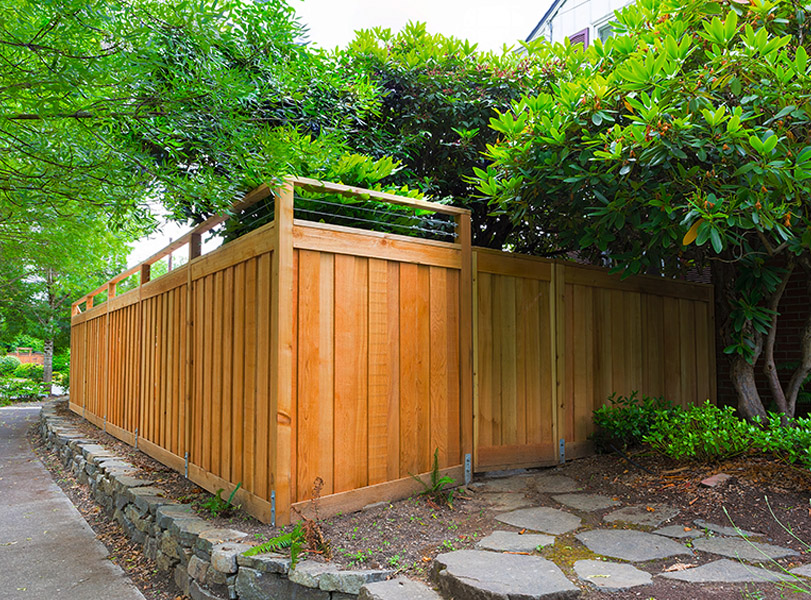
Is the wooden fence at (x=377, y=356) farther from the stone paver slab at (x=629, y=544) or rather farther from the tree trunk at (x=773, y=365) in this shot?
the stone paver slab at (x=629, y=544)

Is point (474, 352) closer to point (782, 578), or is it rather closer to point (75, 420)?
point (782, 578)

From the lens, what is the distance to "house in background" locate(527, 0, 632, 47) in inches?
420

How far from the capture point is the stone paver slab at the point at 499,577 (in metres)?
2.25

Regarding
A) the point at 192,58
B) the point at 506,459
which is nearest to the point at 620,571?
the point at 506,459

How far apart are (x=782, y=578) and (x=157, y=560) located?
3.63m

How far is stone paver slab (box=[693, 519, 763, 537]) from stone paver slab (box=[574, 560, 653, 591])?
0.78m

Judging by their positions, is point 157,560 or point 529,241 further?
point 529,241

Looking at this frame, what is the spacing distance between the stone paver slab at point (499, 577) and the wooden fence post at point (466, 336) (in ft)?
4.59

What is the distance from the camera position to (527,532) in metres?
3.16

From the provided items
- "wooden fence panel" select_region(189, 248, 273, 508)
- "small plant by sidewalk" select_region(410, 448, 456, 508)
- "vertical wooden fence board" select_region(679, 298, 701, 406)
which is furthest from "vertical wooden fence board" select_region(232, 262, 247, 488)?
"vertical wooden fence board" select_region(679, 298, 701, 406)

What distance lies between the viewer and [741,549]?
2793 mm

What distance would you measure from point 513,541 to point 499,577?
622 millimetres

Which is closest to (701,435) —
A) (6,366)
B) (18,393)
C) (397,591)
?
(397,591)

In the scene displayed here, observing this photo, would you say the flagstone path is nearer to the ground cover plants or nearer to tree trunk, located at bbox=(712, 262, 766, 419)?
the ground cover plants
